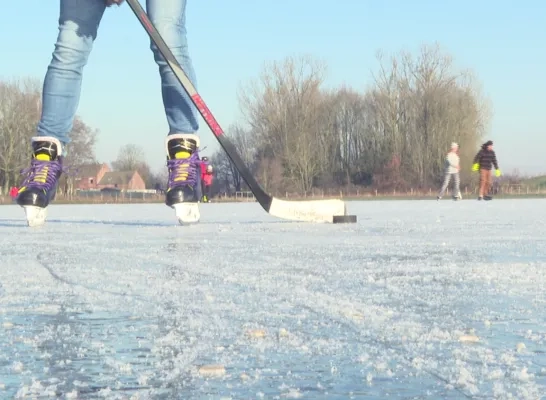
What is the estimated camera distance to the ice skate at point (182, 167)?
5.04 meters

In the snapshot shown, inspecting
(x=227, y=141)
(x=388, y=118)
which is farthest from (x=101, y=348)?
(x=388, y=118)

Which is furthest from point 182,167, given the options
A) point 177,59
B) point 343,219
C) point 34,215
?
point 343,219

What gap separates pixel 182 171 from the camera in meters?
5.04

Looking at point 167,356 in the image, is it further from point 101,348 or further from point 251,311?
point 251,311

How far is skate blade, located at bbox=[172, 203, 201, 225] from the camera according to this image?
5.23 m

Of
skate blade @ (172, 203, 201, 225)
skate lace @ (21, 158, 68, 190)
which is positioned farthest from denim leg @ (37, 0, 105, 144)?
skate blade @ (172, 203, 201, 225)

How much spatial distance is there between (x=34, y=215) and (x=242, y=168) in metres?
1.23

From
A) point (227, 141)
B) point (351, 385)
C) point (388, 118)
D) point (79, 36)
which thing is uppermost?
point (388, 118)

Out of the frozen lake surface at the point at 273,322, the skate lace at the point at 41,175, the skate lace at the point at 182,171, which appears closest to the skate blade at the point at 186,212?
the skate lace at the point at 182,171

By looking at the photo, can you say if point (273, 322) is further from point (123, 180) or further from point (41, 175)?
point (123, 180)

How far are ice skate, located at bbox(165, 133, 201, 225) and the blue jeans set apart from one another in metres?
0.08

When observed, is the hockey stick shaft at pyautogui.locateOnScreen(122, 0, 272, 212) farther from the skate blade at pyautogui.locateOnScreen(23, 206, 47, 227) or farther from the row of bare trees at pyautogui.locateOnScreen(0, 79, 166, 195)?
the row of bare trees at pyautogui.locateOnScreen(0, 79, 166, 195)

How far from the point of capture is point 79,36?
515cm

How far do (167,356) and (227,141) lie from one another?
143 inches
